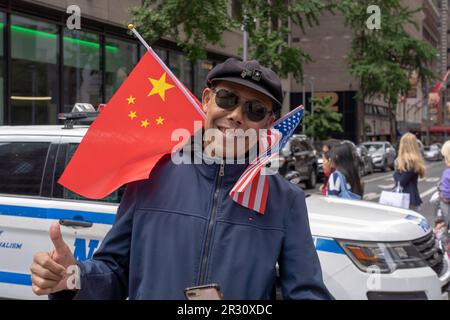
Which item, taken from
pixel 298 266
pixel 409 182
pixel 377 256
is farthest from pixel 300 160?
pixel 298 266

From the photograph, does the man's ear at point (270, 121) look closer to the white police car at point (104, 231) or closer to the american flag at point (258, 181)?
the american flag at point (258, 181)

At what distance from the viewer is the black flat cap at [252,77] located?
217cm

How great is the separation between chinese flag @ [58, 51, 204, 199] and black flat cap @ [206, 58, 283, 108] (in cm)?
37

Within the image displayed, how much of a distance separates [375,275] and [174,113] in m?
2.37

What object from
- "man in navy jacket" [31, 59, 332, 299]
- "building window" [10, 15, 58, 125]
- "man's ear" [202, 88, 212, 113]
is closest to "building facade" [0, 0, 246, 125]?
"building window" [10, 15, 58, 125]

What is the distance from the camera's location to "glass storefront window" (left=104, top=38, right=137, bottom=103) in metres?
18.5

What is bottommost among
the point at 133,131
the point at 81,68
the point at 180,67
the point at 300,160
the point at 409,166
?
the point at 300,160

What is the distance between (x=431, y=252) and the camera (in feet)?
15.9

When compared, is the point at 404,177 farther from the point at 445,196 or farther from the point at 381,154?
the point at 381,154

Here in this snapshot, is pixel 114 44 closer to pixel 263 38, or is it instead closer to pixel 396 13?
pixel 263 38

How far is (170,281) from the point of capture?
2.05 meters

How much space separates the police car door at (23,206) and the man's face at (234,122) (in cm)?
282

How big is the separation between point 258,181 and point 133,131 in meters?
0.74

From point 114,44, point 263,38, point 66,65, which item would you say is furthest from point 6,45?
point 263,38
